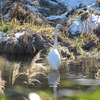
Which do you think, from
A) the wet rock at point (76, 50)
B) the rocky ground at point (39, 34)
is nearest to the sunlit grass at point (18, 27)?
the rocky ground at point (39, 34)

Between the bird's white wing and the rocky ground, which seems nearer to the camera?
the bird's white wing

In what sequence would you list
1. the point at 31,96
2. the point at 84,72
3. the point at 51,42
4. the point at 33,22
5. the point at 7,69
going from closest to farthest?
1. the point at 31,96
2. the point at 84,72
3. the point at 7,69
4. the point at 51,42
5. the point at 33,22

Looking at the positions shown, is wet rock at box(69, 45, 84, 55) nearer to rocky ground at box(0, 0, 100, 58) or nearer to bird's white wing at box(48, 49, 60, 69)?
rocky ground at box(0, 0, 100, 58)

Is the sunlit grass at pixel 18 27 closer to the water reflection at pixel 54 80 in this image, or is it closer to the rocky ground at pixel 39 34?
the rocky ground at pixel 39 34

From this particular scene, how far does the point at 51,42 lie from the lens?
43.0 feet

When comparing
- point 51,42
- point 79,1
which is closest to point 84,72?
point 51,42

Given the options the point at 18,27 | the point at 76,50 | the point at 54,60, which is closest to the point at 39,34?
the point at 18,27

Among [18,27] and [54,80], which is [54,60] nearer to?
[54,80]

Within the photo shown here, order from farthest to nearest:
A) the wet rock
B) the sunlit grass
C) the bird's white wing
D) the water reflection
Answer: the sunlit grass < the wet rock < the bird's white wing < the water reflection

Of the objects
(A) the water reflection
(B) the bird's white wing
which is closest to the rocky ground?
(B) the bird's white wing

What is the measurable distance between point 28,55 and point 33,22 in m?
2.89

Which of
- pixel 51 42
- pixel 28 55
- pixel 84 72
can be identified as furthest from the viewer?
pixel 51 42

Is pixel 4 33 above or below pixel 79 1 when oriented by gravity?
below

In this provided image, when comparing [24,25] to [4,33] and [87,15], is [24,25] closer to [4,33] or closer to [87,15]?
[4,33]
